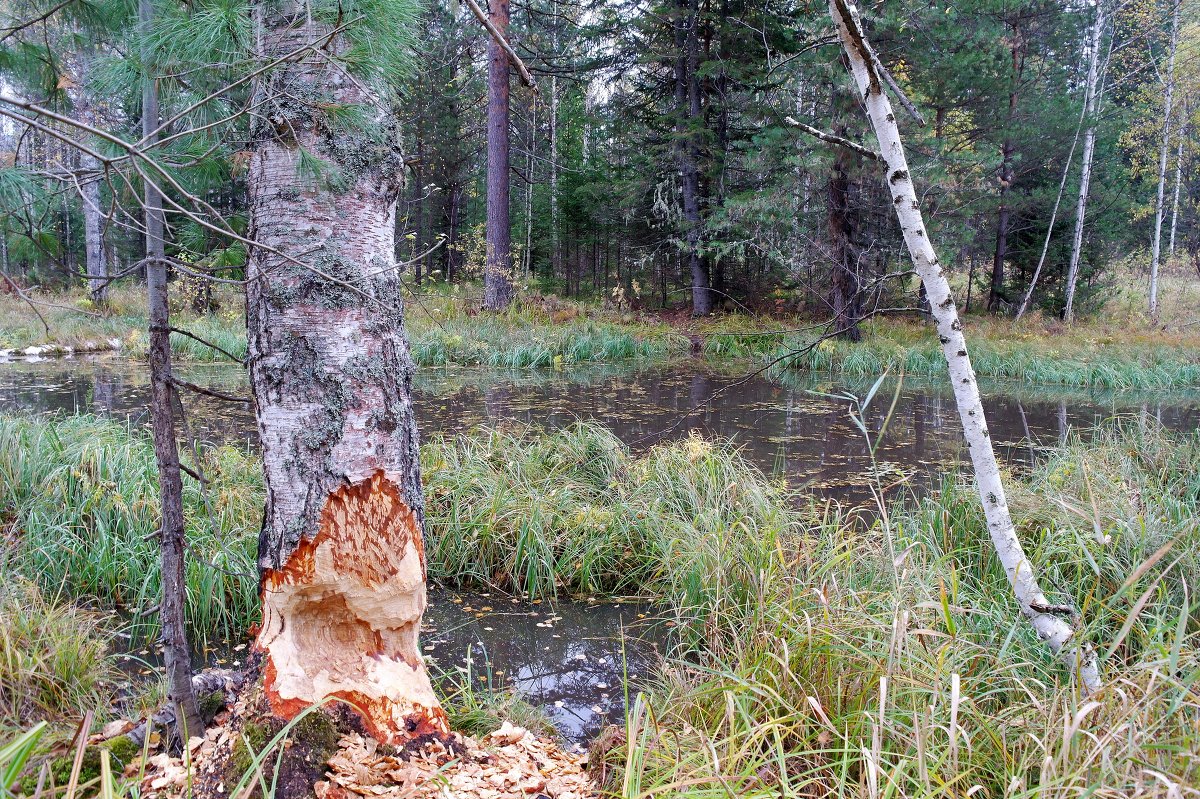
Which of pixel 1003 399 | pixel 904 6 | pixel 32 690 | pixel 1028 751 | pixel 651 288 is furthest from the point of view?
pixel 651 288

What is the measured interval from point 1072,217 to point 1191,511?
16330 mm

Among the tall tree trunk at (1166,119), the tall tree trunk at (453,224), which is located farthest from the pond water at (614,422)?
the tall tree trunk at (453,224)

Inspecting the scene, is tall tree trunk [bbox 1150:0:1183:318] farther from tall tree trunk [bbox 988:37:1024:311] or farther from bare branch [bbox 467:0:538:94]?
bare branch [bbox 467:0:538:94]

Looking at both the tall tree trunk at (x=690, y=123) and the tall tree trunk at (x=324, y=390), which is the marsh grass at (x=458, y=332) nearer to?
the tall tree trunk at (x=690, y=123)

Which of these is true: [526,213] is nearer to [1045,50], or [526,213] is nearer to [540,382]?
[540,382]

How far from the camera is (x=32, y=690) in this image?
7.02 feet

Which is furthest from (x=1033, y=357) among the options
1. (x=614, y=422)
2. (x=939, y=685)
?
(x=939, y=685)

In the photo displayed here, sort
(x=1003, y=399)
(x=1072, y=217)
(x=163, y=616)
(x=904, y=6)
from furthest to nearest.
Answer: (x=1072, y=217) → (x=904, y=6) → (x=1003, y=399) → (x=163, y=616)

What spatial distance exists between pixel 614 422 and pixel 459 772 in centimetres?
541

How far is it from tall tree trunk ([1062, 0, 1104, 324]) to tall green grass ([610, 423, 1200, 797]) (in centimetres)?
1432

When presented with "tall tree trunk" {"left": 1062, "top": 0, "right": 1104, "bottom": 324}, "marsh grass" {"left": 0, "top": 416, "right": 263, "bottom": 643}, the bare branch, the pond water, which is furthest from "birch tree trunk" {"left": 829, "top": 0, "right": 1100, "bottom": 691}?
"tall tree trunk" {"left": 1062, "top": 0, "right": 1104, "bottom": 324}

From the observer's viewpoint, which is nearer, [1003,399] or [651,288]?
[1003,399]

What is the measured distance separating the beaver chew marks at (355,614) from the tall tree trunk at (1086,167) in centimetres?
1725

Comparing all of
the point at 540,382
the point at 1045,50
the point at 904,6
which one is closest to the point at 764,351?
the point at 540,382
